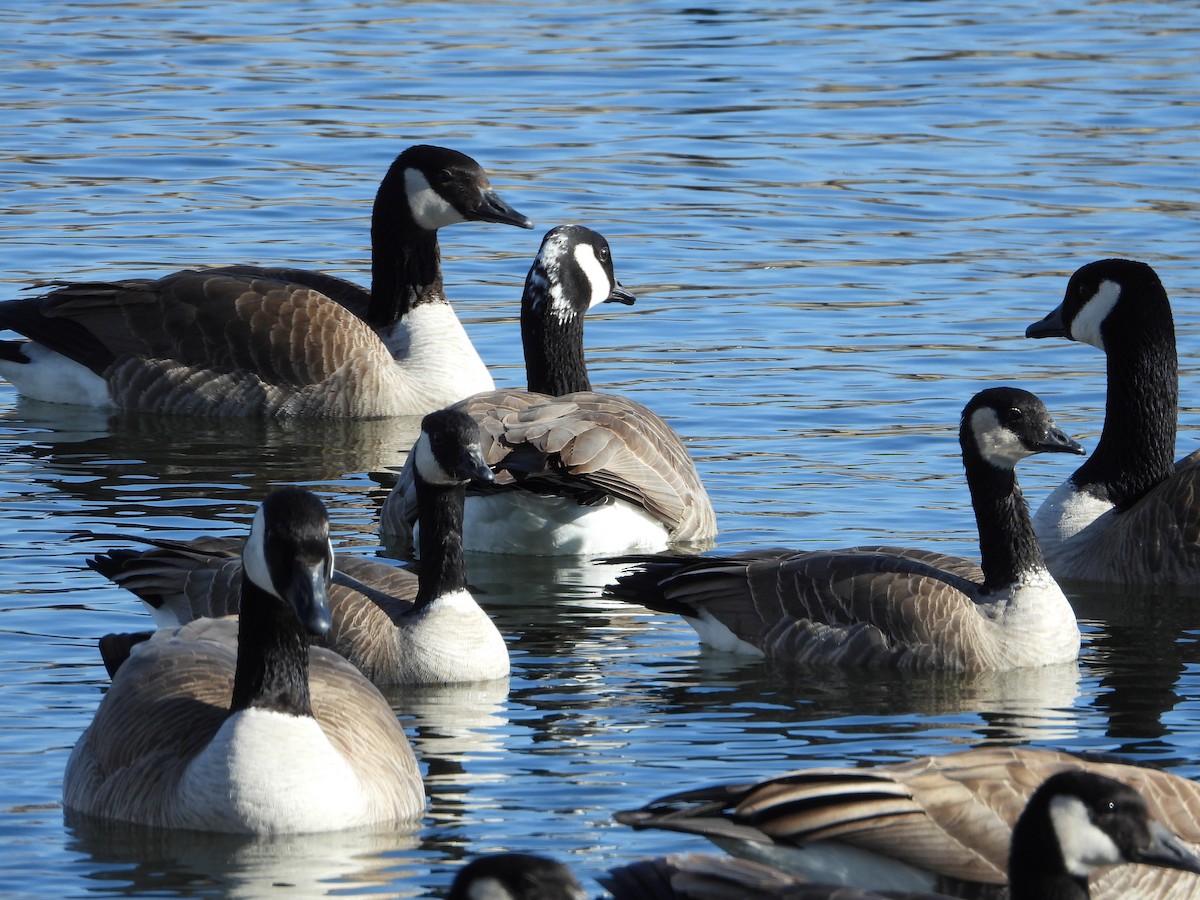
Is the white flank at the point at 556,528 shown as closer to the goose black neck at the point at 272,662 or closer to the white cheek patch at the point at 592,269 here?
the white cheek patch at the point at 592,269

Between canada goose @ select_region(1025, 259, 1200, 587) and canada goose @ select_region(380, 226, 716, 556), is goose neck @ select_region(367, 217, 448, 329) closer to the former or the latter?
canada goose @ select_region(380, 226, 716, 556)

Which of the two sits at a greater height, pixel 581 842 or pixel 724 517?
pixel 724 517

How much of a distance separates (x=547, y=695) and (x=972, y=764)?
3.33m

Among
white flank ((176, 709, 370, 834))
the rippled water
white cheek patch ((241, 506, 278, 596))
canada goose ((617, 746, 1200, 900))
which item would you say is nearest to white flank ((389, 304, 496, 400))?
the rippled water

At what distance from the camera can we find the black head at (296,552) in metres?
8.42

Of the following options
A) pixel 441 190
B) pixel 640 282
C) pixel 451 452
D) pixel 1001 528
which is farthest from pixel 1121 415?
pixel 640 282

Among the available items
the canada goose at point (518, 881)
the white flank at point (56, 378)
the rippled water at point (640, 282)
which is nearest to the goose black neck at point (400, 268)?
the rippled water at point (640, 282)

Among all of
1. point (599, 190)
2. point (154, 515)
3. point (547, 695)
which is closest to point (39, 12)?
point (599, 190)

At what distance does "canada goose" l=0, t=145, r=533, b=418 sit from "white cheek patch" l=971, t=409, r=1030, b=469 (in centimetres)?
605

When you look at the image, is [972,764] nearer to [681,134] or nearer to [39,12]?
[681,134]

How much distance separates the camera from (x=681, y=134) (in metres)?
24.6

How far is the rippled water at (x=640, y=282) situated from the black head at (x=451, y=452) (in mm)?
988

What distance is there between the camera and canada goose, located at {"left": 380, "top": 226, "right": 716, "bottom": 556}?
12.6m

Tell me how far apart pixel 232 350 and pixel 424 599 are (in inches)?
241
